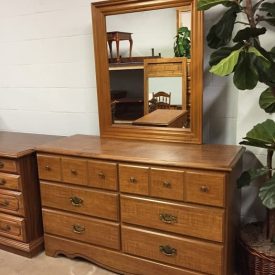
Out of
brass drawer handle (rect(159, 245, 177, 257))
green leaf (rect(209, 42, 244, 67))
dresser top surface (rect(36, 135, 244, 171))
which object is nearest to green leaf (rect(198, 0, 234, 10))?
green leaf (rect(209, 42, 244, 67))

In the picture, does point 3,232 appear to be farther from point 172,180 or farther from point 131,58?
point 131,58

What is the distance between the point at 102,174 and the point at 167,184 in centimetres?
42

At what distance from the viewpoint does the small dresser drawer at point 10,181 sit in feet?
7.39

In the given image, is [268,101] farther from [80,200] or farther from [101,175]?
[80,200]

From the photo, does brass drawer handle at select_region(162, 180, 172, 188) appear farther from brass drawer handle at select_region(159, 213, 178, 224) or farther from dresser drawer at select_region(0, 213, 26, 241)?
dresser drawer at select_region(0, 213, 26, 241)

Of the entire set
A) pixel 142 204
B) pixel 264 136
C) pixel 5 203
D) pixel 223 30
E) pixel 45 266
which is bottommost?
pixel 45 266

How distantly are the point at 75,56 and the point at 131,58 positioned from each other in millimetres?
572

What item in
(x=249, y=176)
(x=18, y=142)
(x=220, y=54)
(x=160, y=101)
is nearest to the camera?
(x=220, y=54)

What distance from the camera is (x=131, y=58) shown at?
2.22m

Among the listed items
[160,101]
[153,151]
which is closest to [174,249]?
[153,151]

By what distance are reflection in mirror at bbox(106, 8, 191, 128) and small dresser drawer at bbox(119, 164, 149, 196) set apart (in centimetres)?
48

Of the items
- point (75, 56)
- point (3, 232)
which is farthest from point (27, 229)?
point (75, 56)

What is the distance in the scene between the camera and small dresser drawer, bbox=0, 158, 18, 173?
2234mm

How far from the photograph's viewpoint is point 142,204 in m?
1.89
